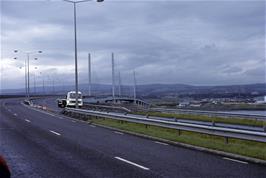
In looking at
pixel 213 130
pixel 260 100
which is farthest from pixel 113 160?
pixel 260 100

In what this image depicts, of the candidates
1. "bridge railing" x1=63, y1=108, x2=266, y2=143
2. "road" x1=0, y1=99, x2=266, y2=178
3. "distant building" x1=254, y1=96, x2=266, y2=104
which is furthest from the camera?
"distant building" x1=254, y1=96, x2=266, y2=104

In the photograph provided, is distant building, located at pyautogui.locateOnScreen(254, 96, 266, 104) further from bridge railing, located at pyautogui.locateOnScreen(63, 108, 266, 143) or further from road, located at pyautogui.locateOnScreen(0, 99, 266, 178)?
road, located at pyautogui.locateOnScreen(0, 99, 266, 178)

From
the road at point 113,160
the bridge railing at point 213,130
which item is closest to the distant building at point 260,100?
the bridge railing at point 213,130

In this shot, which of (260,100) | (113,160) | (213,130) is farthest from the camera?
(260,100)

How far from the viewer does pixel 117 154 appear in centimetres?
1488

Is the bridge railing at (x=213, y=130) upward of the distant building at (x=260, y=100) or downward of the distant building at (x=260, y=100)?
upward

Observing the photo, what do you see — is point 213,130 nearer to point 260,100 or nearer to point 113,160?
point 113,160

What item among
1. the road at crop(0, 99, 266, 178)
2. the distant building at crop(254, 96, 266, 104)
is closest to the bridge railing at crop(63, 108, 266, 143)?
the road at crop(0, 99, 266, 178)

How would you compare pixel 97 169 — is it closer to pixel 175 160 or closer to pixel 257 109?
pixel 175 160

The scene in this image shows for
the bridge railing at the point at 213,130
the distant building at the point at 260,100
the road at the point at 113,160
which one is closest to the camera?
the road at the point at 113,160

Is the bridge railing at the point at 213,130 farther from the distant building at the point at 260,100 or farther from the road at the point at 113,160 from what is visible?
the distant building at the point at 260,100

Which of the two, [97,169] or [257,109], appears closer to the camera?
[97,169]

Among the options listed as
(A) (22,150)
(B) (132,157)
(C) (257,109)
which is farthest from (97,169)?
(C) (257,109)

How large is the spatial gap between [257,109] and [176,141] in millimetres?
40688
